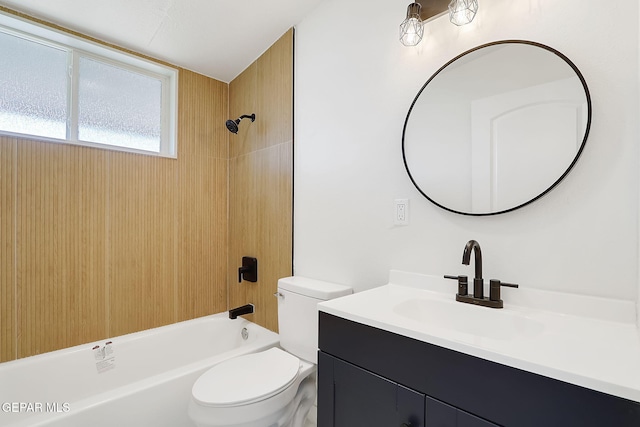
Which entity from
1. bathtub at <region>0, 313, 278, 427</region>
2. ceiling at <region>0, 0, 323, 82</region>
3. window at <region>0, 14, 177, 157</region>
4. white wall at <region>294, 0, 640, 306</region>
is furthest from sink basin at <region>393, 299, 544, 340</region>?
window at <region>0, 14, 177, 157</region>

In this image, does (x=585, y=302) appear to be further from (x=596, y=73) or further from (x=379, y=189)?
(x=379, y=189)

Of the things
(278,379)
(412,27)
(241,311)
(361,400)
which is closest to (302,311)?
(278,379)

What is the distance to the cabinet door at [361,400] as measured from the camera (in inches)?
31.0

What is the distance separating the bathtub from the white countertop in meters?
1.04

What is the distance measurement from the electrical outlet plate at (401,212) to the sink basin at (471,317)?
1.19 ft

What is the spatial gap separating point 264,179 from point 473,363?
70.1 inches

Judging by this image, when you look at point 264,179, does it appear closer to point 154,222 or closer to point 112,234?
point 154,222

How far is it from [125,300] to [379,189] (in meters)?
1.94

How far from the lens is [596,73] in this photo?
0.89 m

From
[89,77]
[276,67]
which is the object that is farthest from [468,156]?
[89,77]

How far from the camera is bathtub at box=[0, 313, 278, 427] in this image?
1.30 m

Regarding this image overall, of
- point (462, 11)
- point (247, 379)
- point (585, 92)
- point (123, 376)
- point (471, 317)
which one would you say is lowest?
point (123, 376)

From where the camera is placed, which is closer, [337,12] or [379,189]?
[379,189]

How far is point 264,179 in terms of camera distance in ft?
7.10
